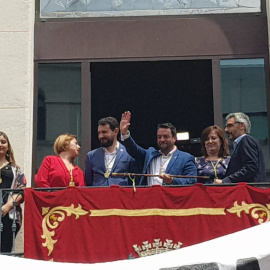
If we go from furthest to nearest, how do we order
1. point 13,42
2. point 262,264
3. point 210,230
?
point 13,42 → point 210,230 → point 262,264

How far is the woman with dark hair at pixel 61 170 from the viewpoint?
37.6 ft

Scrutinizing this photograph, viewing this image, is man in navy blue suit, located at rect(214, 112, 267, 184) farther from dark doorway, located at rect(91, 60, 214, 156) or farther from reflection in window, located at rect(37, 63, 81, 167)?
reflection in window, located at rect(37, 63, 81, 167)

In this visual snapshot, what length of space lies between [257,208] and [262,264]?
3515mm

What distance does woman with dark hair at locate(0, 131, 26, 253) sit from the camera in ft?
36.8

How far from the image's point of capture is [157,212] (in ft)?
36.8

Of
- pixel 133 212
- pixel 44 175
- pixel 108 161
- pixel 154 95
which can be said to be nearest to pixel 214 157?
pixel 133 212

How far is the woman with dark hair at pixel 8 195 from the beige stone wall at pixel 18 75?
1.44 m

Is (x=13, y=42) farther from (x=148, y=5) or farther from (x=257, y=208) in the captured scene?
(x=257, y=208)

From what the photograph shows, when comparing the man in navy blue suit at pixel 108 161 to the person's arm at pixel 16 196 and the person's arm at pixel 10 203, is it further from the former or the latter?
the person's arm at pixel 10 203

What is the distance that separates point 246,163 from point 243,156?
115mm

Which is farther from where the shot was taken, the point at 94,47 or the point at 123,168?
the point at 94,47

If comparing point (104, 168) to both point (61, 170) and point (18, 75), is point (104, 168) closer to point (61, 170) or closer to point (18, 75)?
point (61, 170)

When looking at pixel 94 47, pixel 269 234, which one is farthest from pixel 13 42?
pixel 269 234

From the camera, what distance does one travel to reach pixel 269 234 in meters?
7.98
